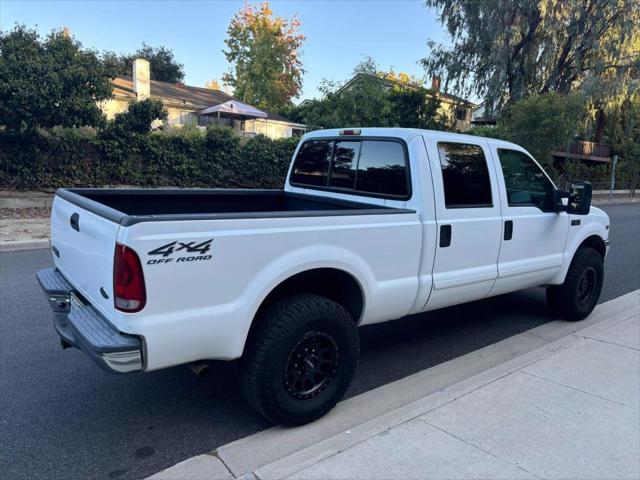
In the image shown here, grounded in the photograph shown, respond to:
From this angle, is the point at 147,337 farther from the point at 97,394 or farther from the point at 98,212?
the point at 97,394

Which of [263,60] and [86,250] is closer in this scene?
[86,250]

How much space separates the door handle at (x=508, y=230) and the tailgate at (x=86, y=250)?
3.20 meters

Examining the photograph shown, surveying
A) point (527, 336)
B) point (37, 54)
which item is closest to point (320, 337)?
point (527, 336)

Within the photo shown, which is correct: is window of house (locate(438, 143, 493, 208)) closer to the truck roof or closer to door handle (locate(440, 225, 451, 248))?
the truck roof

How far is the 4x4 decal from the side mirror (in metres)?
3.61

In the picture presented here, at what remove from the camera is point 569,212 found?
4.79 meters

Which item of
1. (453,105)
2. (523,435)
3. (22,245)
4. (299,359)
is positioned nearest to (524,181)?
(523,435)

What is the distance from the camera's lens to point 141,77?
24672mm

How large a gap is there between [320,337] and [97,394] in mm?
1723

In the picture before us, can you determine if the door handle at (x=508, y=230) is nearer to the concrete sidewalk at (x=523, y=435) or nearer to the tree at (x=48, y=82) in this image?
the concrete sidewalk at (x=523, y=435)

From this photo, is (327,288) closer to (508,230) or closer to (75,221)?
(75,221)

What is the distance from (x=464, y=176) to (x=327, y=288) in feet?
4.93

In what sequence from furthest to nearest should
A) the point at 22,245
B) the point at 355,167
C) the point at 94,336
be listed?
the point at 22,245
the point at 355,167
the point at 94,336

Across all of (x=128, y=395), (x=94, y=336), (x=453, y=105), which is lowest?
(x=128, y=395)
